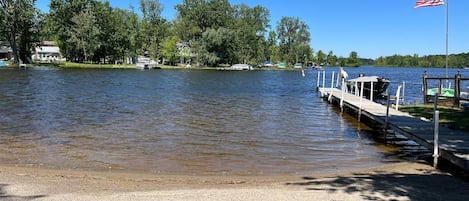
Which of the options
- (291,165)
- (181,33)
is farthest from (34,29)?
(291,165)

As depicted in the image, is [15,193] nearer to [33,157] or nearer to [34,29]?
[33,157]

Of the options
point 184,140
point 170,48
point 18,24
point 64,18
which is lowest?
point 184,140

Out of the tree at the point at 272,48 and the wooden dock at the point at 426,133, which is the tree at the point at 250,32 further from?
the wooden dock at the point at 426,133

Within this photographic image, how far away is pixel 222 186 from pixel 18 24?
8624 cm

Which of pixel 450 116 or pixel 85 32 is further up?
pixel 85 32

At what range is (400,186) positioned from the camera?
7.49m

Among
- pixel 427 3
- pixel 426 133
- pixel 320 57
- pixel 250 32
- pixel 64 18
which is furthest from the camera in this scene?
pixel 320 57

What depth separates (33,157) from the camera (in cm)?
1071

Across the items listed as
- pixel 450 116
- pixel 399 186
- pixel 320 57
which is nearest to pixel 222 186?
pixel 399 186

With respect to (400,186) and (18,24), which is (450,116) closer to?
(400,186)

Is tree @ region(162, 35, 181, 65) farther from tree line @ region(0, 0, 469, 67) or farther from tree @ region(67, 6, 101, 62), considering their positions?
tree @ region(67, 6, 101, 62)

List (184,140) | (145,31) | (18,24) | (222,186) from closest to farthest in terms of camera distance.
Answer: (222,186) < (184,140) < (18,24) < (145,31)

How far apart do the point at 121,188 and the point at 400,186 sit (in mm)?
4976

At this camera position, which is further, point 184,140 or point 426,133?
point 184,140
